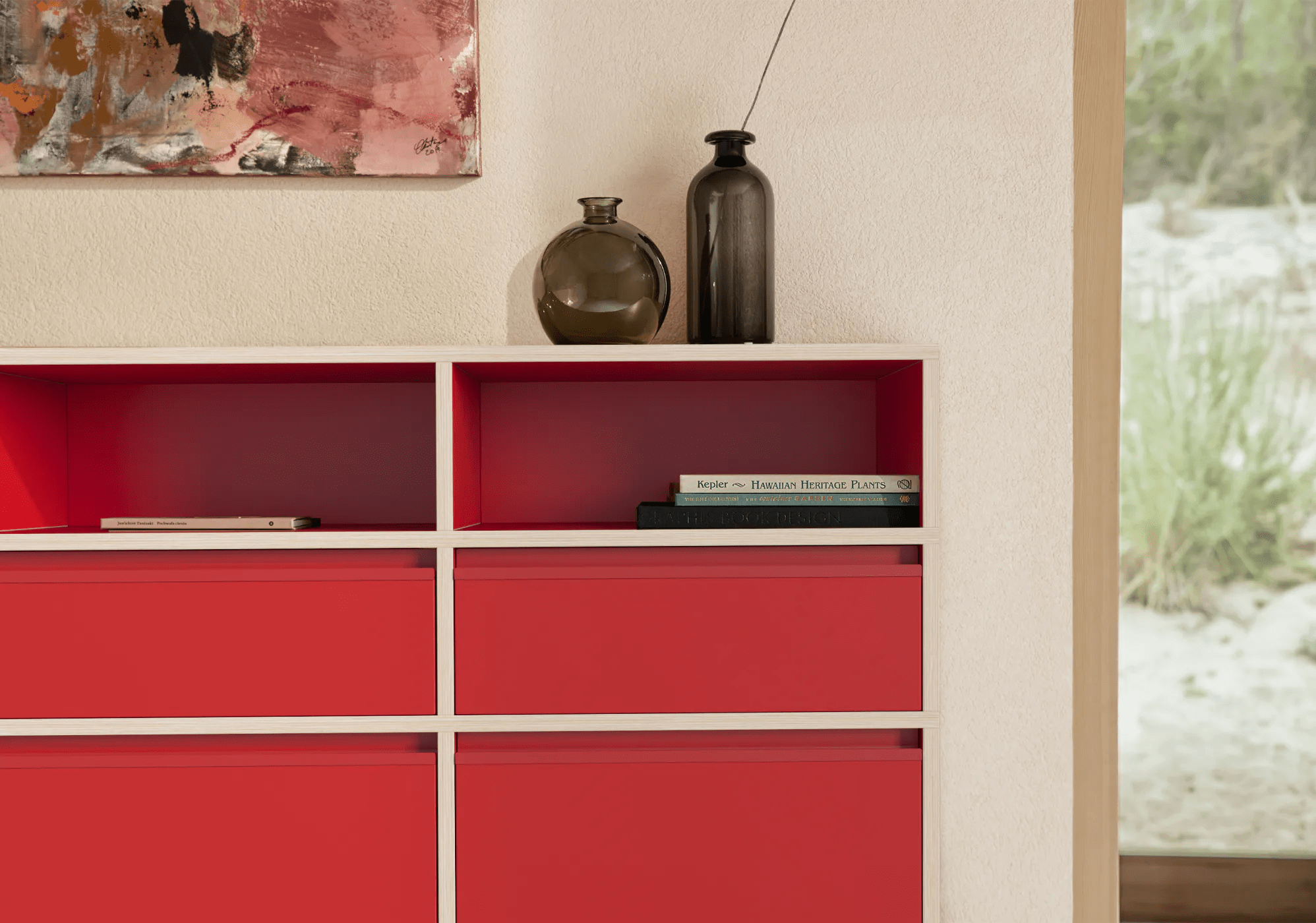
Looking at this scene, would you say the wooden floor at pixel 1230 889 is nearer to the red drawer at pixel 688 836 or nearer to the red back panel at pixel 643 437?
the red drawer at pixel 688 836

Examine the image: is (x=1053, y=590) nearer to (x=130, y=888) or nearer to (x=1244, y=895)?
(x=1244, y=895)

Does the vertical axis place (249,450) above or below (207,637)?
above

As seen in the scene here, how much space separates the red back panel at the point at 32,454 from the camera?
1.38m

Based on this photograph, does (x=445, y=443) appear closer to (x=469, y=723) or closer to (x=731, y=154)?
(x=469, y=723)

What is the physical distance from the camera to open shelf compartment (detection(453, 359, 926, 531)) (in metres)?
1.58

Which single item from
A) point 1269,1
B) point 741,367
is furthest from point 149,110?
point 1269,1

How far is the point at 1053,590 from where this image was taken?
1619 mm

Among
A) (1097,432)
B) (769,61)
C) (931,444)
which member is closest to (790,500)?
(931,444)

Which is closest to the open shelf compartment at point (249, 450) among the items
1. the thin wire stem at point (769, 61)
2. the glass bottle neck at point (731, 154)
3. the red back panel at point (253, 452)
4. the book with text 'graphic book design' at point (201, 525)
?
the red back panel at point (253, 452)

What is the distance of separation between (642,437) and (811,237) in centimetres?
55

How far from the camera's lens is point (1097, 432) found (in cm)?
161

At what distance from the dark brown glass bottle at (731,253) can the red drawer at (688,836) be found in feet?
2.45

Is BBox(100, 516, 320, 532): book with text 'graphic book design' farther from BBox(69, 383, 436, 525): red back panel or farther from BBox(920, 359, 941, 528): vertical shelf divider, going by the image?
BBox(920, 359, 941, 528): vertical shelf divider

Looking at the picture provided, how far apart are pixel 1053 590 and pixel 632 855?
1.00 meters
